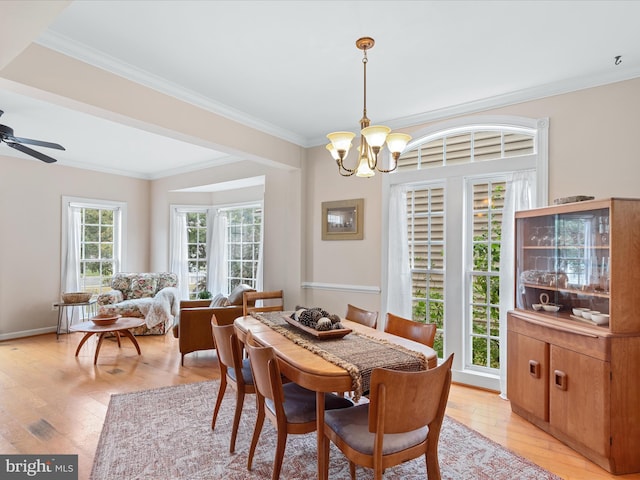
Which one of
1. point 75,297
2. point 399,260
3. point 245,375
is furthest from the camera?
point 75,297

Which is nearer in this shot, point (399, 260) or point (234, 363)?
point (234, 363)

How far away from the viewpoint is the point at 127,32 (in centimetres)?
239

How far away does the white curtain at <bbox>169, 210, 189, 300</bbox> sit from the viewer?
263 inches

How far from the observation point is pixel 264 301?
5.02 m

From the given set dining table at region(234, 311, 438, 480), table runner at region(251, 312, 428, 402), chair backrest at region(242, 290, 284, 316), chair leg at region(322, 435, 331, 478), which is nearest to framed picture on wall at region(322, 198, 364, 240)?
chair backrest at region(242, 290, 284, 316)

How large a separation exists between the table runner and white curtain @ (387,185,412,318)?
154cm

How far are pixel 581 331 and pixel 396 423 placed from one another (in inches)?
65.6

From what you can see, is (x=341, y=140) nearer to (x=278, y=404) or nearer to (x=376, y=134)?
(x=376, y=134)

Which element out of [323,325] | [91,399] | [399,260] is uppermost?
[399,260]

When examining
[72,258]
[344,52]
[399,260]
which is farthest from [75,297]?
[344,52]

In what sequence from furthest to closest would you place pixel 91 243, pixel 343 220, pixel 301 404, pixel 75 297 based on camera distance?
pixel 91 243, pixel 75 297, pixel 343 220, pixel 301 404

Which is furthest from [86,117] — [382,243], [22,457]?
[382,243]

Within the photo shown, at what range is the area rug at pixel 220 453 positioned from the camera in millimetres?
2219

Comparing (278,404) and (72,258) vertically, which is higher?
(72,258)
